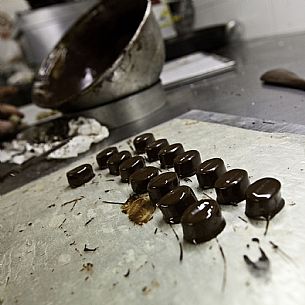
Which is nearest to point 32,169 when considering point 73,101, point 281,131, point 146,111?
point 73,101

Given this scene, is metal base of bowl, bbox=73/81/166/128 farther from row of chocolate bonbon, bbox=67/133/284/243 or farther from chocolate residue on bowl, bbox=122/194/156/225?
chocolate residue on bowl, bbox=122/194/156/225

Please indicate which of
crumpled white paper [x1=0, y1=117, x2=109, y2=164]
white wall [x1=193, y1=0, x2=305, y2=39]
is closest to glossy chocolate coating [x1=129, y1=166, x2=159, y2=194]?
crumpled white paper [x1=0, y1=117, x2=109, y2=164]

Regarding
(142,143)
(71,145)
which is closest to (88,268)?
(142,143)

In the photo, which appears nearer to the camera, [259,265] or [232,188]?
[259,265]

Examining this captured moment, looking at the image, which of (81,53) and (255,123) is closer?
(255,123)

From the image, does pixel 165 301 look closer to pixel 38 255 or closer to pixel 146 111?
pixel 38 255

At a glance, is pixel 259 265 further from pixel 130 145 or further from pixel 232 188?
pixel 130 145

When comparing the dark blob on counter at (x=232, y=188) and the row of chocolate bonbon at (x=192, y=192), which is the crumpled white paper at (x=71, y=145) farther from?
the dark blob on counter at (x=232, y=188)
